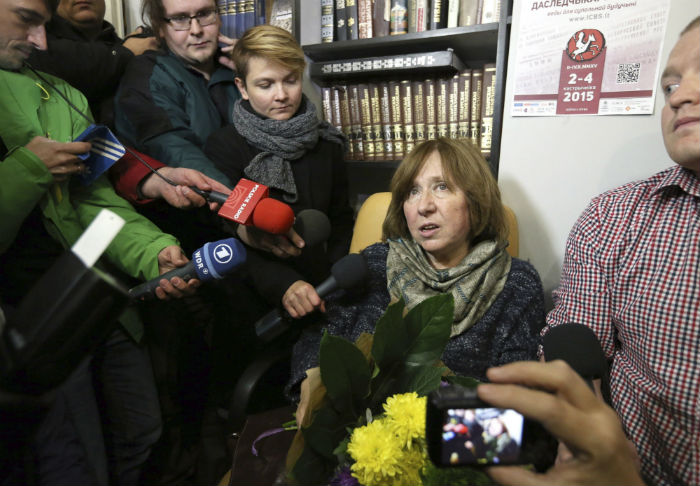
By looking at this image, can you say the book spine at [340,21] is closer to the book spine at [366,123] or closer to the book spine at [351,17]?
the book spine at [351,17]

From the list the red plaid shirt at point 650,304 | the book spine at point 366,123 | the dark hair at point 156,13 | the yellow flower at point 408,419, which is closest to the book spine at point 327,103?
the book spine at point 366,123

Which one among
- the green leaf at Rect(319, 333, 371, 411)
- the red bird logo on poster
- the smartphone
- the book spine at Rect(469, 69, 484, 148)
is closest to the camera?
the smartphone

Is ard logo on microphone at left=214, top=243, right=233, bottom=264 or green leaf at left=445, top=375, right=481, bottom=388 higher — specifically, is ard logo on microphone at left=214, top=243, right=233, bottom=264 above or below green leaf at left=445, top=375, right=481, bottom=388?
above

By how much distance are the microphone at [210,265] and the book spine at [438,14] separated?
1250mm

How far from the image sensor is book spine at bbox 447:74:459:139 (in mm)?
1700

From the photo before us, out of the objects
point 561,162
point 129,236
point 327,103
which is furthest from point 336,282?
point 327,103

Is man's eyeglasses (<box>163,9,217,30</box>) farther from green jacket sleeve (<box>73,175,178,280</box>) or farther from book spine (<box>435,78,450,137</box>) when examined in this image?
book spine (<box>435,78,450,137</box>)

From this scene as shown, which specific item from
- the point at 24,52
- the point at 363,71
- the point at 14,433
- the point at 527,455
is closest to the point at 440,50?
the point at 363,71

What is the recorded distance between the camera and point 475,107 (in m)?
1.69

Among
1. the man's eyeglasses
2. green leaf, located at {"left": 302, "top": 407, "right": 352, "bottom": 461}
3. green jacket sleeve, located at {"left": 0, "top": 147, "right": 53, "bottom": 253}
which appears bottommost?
green leaf, located at {"left": 302, "top": 407, "right": 352, "bottom": 461}

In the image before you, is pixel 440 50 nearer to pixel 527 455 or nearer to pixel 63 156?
pixel 63 156

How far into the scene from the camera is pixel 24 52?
3.05ft

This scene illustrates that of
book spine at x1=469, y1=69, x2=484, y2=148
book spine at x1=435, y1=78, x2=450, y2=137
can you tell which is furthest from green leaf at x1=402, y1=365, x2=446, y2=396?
book spine at x1=435, y1=78, x2=450, y2=137

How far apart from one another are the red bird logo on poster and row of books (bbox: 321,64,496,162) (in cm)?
31
